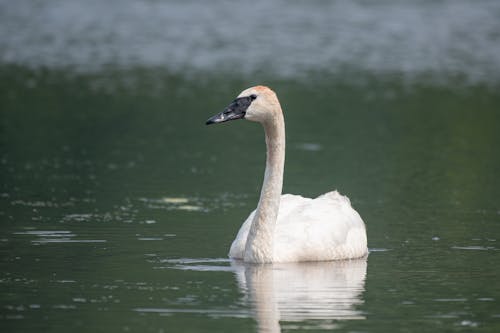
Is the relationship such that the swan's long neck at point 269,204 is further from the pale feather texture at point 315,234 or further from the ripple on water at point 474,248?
the ripple on water at point 474,248

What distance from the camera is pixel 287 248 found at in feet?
50.4

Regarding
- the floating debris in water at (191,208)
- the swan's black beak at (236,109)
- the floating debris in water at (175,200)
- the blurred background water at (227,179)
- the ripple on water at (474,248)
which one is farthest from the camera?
the floating debris in water at (175,200)

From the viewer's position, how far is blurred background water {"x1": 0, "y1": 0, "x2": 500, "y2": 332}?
12.9 metres

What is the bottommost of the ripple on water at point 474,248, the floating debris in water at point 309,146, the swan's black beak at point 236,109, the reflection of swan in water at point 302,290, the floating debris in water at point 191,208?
the reflection of swan in water at point 302,290

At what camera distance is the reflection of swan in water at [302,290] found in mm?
12328

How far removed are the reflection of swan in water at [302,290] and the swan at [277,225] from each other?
15 cm

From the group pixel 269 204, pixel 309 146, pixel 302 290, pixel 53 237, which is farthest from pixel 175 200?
pixel 309 146

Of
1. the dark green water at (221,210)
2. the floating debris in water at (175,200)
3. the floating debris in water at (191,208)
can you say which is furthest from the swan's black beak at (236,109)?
the floating debris in water at (175,200)

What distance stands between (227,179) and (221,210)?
3.23 metres

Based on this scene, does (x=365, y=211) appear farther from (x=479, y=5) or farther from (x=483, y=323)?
(x=479, y=5)

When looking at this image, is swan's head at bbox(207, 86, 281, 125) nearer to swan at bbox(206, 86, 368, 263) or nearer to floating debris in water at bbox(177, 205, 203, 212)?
swan at bbox(206, 86, 368, 263)

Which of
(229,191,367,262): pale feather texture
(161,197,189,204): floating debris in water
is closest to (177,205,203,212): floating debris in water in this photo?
(161,197,189,204): floating debris in water

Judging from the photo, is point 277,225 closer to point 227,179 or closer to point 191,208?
point 191,208

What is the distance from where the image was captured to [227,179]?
74.2 ft
